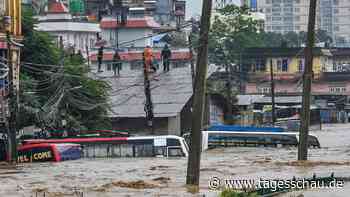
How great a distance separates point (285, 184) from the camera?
25234 millimetres

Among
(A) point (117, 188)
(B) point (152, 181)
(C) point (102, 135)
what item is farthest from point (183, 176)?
(C) point (102, 135)

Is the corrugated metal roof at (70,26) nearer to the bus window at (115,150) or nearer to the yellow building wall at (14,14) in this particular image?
the yellow building wall at (14,14)

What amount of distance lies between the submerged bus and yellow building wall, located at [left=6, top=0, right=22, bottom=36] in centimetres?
668

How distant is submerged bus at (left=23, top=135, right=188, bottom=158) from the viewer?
47312 millimetres

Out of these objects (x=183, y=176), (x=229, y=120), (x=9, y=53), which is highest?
(x=9, y=53)

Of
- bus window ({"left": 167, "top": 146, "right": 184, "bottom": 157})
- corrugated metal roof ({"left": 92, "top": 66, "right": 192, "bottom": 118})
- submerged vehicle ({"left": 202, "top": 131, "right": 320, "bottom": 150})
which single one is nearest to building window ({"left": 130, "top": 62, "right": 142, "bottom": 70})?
corrugated metal roof ({"left": 92, "top": 66, "right": 192, "bottom": 118})

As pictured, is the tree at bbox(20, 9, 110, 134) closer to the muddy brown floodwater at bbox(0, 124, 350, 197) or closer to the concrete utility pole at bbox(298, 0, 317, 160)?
the muddy brown floodwater at bbox(0, 124, 350, 197)

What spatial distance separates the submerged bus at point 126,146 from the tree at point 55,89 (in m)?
3.23

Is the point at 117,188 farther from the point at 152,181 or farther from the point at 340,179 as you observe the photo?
the point at 340,179

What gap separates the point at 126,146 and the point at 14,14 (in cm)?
997

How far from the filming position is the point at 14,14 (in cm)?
5200

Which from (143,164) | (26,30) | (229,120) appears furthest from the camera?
(229,120)

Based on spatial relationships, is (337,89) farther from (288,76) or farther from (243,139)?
(243,139)

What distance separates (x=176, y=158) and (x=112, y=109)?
16.9 meters
